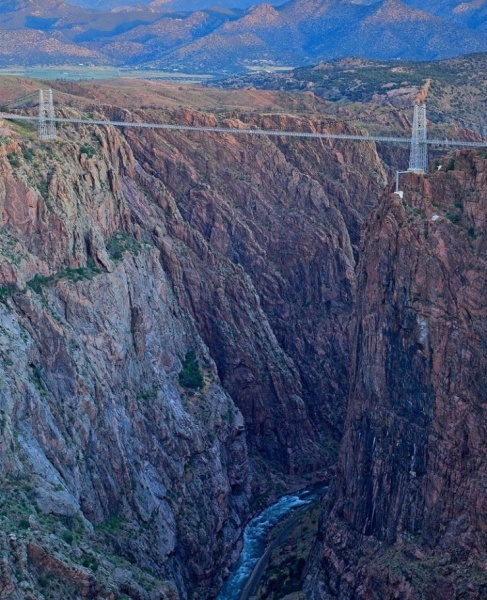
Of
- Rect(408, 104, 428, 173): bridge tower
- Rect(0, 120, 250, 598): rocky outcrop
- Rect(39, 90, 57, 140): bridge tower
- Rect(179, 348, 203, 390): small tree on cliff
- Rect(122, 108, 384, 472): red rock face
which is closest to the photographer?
Rect(0, 120, 250, 598): rocky outcrop

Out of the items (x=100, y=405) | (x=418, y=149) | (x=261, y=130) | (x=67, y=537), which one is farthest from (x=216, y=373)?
(x=67, y=537)

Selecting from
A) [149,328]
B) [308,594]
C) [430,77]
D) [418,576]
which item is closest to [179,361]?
[149,328]

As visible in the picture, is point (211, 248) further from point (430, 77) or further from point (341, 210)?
point (430, 77)

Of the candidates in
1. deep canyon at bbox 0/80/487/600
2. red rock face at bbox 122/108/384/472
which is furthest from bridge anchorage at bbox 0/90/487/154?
deep canyon at bbox 0/80/487/600

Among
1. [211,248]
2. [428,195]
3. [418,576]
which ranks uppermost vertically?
[428,195]

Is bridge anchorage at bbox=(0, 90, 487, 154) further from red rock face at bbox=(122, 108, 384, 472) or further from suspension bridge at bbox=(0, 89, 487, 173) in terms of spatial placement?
red rock face at bbox=(122, 108, 384, 472)
